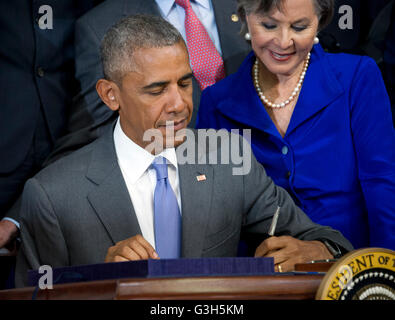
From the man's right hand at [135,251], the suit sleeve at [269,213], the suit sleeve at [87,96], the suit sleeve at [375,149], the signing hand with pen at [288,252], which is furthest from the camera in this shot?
the suit sleeve at [87,96]

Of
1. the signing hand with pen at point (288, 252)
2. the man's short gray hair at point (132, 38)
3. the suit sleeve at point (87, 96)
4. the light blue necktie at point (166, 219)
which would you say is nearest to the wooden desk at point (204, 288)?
the signing hand with pen at point (288, 252)

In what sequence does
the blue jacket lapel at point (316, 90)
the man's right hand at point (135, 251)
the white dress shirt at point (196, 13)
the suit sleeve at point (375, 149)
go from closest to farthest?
the man's right hand at point (135, 251)
the suit sleeve at point (375, 149)
the blue jacket lapel at point (316, 90)
the white dress shirt at point (196, 13)

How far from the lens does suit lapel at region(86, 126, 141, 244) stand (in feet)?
5.82

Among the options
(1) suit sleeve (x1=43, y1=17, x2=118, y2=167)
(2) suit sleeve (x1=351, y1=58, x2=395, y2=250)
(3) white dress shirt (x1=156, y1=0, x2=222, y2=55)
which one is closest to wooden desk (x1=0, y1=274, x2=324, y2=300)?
(2) suit sleeve (x1=351, y1=58, x2=395, y2=250)

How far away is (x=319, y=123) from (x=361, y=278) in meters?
1.12

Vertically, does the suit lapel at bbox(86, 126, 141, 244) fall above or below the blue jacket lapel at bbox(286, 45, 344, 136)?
below

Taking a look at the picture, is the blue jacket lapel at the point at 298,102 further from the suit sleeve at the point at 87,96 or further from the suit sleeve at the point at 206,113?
the suit sleeve at the point at 87,96

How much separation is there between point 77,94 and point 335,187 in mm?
1067

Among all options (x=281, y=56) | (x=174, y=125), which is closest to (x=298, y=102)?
(x=281, y=56)

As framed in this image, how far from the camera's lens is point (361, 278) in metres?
1.15

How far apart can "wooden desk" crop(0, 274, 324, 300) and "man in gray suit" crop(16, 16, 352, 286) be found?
1.74ft

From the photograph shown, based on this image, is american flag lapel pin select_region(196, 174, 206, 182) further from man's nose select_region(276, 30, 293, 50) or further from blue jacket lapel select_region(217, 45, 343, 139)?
man's nose select_region(276, 30, 293, 50)

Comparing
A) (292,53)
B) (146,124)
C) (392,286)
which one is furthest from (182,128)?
(392,286)

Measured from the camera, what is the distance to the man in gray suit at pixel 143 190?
5.82 ft
